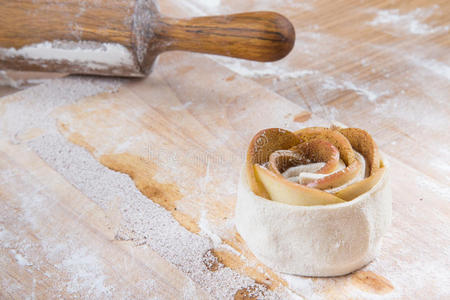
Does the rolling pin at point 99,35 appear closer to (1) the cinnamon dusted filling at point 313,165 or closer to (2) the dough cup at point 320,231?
(1) the cinnamon dusted filling at point 313,165

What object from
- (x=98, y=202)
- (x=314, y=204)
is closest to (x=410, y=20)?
(x=314, y=204)

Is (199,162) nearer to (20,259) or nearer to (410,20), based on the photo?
(20,259)

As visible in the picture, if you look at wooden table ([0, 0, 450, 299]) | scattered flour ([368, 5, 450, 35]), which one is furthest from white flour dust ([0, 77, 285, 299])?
scattered flour ([368, 5, 450, 35])

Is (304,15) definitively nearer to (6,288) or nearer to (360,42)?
(360,42)

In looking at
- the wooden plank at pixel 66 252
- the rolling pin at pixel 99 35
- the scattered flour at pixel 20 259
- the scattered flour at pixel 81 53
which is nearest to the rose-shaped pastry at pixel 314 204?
the wooden plank at pixel 66 252

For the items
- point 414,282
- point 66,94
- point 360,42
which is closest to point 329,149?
point 414,282

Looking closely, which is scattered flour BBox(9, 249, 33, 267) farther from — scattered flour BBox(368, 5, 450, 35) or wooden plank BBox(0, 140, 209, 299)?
scattered flour BBox(368, 5, 450, 35)
